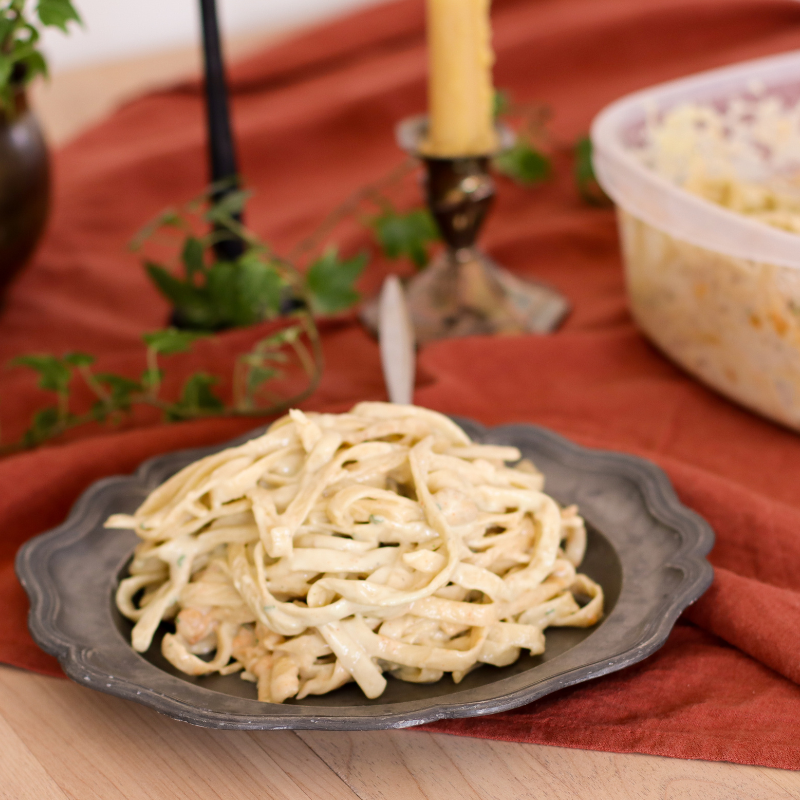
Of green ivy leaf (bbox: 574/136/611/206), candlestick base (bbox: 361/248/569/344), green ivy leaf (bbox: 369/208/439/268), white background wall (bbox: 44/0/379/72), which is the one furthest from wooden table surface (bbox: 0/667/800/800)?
white background wall (bbox: 44/0/379/72)

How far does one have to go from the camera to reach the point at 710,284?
1084mm

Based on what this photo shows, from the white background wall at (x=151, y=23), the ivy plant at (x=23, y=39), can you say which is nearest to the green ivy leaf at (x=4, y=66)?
the ivy plant at (x=23, y=39)

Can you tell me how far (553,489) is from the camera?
93 centimetres

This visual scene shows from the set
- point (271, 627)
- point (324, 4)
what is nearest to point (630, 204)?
point (271, 627)

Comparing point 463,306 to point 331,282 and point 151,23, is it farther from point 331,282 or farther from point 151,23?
point 151,23

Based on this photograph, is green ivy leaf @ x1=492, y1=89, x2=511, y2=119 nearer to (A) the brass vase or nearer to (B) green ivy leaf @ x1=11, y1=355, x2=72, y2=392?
(A) the brass vase

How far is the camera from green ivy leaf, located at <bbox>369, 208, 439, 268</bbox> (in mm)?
1530

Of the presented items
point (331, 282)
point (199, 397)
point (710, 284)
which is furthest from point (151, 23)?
point (710, 284)

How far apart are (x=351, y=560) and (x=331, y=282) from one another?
602 millimetres

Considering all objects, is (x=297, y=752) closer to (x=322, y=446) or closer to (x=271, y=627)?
(x=271, y=627)

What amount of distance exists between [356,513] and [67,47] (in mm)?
2511

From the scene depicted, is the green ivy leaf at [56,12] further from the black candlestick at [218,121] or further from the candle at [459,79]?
the candle at [459,79]

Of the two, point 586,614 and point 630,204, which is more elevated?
point 630,204

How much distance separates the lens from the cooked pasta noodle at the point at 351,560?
75 centimetres
